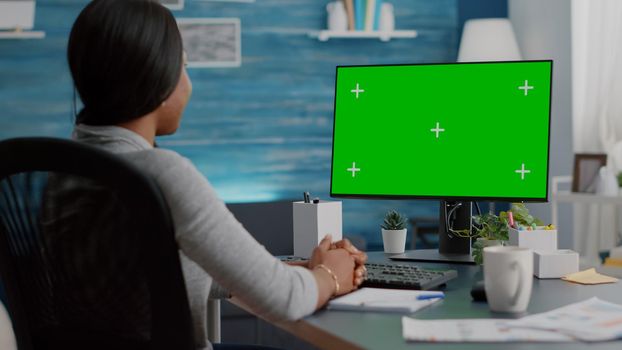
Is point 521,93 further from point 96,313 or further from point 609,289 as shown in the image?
point 96,313

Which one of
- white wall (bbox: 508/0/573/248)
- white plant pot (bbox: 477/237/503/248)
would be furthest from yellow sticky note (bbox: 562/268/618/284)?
white wall (bbox: 508/0/573/248)

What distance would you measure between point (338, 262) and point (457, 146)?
0.69 metres

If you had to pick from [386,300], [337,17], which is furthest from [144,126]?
[337,17]

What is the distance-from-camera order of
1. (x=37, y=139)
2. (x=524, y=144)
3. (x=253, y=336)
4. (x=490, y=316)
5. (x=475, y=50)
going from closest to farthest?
1. (x=37, y=139)
2. (x=490, y=316)
3. (x=524, y=144)
4. (x=253, y=336)
5. (x=475, y=50)

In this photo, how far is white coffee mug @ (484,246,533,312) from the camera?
152 centimetres

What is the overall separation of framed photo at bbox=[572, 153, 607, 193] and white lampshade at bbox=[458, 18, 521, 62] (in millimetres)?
863

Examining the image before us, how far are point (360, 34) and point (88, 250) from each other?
13.3 ft

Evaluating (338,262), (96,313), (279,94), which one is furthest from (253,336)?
(96,313)

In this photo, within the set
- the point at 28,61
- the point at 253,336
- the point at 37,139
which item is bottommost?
the point at 253,336

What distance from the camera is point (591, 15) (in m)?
4.88

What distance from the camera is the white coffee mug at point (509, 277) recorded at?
1517 millimetres

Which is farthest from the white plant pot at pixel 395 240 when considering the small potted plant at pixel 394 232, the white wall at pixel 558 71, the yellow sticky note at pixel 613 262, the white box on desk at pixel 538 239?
the white wall at pixel 558 71

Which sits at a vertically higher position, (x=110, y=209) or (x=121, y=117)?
(x=121, y=117)

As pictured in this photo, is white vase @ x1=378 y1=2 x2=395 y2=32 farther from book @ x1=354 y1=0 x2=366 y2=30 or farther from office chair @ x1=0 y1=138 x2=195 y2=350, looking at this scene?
office chair @ x1=0 y1=138 x2=195 y2=350
